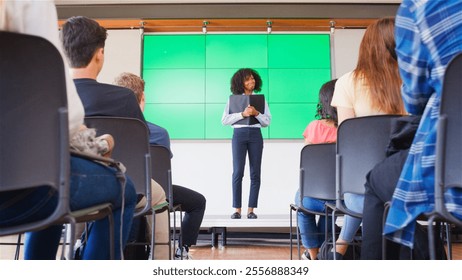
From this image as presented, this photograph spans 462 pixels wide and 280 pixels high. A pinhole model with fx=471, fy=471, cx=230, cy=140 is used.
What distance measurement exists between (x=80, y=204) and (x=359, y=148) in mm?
1080

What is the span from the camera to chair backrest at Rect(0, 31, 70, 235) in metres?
0.98

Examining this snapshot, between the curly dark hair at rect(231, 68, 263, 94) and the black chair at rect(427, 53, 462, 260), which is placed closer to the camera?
the black chair at rect(427, 53, 462, 260)

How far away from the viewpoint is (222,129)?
5.61 metres

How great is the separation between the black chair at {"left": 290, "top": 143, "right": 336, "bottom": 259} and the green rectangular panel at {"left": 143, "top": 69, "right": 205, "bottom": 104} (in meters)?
3.44

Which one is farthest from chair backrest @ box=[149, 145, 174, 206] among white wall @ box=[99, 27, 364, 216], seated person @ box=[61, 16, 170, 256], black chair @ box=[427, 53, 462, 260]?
white wall @ box=[99, 27, 364, 216]

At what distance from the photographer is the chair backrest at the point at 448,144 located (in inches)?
42.8

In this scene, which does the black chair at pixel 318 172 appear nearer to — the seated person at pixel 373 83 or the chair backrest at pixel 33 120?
the seated person at pixel 373 83

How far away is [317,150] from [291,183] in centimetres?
331

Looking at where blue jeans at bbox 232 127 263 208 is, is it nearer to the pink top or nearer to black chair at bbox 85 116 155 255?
the pink top

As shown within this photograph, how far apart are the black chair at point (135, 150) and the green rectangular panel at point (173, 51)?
12.9 ft

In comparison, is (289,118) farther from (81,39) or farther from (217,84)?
(81,39)

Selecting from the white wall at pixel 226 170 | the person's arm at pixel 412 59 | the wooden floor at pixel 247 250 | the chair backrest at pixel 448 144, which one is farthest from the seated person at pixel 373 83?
the white wall at pixel 226 170
